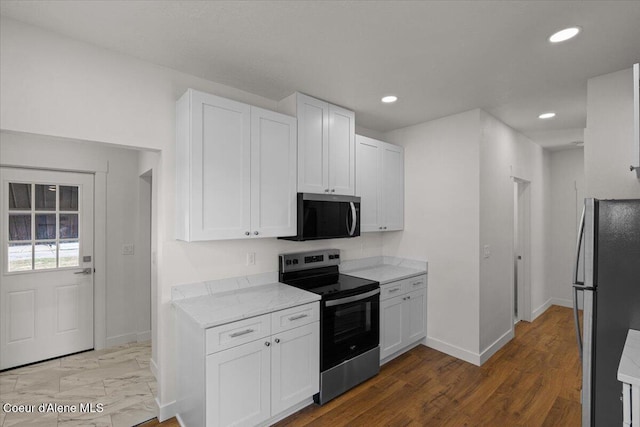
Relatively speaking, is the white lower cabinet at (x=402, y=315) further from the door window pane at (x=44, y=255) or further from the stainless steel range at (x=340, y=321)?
the door window pane at (x=44, y=255)

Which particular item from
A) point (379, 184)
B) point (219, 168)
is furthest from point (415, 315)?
point (219, 168)

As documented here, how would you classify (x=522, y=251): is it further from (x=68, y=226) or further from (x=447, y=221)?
(x=68, y=226)

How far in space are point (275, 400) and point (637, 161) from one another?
98.9 inches

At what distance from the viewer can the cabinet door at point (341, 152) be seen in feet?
9.86

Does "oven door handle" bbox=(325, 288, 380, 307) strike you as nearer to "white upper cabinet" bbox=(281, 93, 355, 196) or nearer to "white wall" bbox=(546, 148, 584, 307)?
"white upper cabinet" bbox=(281, 93, 355, 196)

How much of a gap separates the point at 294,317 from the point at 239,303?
1.42ft

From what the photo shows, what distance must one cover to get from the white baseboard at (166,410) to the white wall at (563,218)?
18.9 feet

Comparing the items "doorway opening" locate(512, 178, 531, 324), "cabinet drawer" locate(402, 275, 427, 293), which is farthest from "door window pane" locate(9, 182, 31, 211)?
"doorway opening" locate(512, 178, 531, 324)

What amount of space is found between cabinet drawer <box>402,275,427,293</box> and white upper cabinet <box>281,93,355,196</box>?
3.84 feet

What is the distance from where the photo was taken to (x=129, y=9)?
65.4 inches

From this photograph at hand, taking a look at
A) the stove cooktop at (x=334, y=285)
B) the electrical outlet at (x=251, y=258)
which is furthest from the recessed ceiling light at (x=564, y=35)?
the electrical outlet at (x=251, y=258)

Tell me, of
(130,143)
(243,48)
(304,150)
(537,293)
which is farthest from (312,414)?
(537,293)

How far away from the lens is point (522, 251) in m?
4.44

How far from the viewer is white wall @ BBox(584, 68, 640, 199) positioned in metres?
2.18
